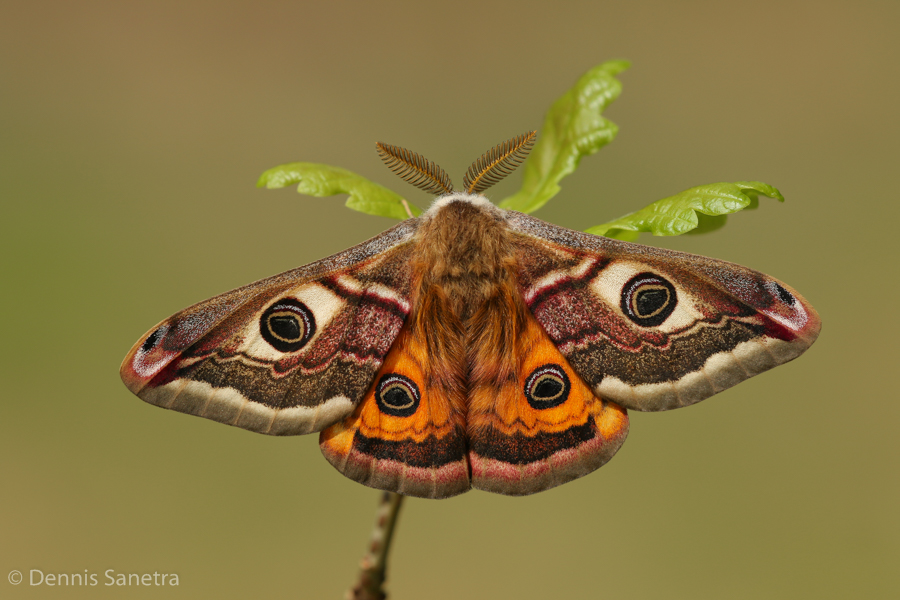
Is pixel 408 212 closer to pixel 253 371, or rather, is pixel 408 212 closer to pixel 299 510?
Result: pixel 253 371

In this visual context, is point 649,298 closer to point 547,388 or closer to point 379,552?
point 547,388

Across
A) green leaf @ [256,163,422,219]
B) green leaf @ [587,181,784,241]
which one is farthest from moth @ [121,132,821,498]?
green leaf @ [256,163,422,219]

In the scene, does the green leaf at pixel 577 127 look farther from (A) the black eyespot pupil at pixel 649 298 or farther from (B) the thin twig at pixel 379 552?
(B) the thin twig at pixel 379 552

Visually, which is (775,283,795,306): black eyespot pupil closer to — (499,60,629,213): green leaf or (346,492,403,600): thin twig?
(499,60,629,213): green leaf

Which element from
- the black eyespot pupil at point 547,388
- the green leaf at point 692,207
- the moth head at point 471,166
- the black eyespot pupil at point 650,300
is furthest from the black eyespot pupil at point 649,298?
the moth head at point 471,166

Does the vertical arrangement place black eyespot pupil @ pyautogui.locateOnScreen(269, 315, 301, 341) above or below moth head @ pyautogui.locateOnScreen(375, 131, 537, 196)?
below
